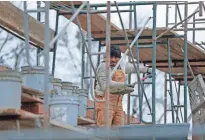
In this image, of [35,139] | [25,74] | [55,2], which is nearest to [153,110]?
[25,74]

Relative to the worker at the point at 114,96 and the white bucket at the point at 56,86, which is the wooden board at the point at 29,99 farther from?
the worker at the point at 114,96

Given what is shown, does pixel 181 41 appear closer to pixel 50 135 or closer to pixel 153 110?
pixel 153 110

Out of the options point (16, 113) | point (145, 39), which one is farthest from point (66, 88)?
point (145, 39)

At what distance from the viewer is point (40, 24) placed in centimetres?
1066

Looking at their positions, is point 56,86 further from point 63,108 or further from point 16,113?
point 16,113

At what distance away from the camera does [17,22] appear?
10.0 meters

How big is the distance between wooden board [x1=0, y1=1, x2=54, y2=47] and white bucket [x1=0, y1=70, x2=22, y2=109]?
134 inches

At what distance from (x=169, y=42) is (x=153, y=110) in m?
2.67

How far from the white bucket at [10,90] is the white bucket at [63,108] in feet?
3.60

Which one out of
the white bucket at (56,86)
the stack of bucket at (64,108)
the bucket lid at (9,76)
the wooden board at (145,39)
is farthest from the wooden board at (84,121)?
the bucket lid at (9,76)

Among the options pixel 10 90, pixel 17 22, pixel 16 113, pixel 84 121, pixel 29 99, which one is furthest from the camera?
pixel 17 22

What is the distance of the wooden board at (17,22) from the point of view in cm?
965

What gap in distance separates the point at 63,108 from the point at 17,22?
113 inches

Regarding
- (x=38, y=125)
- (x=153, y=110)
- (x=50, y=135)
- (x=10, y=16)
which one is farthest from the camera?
(x=10, y=16)
